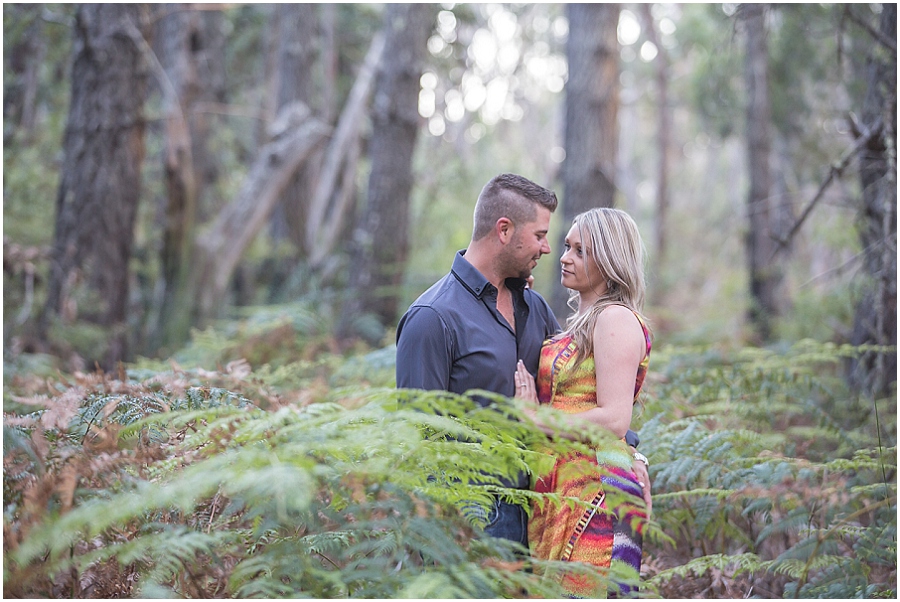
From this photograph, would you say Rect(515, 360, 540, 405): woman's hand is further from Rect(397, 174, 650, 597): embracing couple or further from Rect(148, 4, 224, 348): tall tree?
Rect(148, 4, 224, 348): tall tree

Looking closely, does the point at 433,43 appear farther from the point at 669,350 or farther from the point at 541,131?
the point at 541,131

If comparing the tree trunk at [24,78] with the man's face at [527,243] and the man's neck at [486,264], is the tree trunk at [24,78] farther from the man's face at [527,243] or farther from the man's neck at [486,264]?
the man's face at [527,243]

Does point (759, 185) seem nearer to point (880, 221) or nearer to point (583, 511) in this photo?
point (880, 221)

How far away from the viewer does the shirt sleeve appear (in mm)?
3182

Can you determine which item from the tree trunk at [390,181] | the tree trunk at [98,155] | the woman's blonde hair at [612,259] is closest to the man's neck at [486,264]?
the woman's blonde hair at [612,259]

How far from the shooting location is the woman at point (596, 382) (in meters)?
2.91

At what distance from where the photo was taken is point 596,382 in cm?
305

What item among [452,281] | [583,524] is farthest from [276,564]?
[452,281]

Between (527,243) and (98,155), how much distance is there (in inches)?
224

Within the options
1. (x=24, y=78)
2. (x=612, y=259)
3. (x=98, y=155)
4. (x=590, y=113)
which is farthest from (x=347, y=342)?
(x=24, y=78)

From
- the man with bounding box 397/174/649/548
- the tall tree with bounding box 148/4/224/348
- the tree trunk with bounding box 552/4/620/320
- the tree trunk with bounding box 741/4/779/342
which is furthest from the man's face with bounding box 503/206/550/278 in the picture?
the tree trunk with bounding box 741/4/779/342

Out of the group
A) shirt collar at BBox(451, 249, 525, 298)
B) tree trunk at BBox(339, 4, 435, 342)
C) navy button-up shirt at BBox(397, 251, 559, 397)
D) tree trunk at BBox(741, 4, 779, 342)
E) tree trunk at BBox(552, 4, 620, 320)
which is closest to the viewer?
navy button-up shirt at BBox(397, 251, 559, 397)

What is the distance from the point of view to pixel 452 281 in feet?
11.6

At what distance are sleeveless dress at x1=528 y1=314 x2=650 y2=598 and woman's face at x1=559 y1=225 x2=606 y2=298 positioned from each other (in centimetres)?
29
